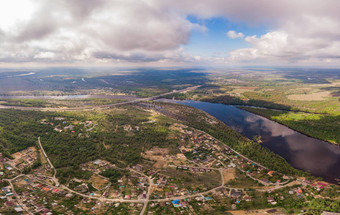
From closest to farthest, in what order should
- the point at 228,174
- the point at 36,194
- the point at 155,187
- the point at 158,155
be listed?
1. the point at 36,194
2. the point at 155,187
3. the point at 228,174
4. the point at 158,155

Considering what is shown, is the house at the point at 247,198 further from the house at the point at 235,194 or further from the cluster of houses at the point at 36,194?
the cluster of houses at the point at 36,194

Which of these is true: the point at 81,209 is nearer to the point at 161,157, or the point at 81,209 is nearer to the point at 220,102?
the point at 161,157

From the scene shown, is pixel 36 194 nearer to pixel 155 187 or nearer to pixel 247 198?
pixel 155 187

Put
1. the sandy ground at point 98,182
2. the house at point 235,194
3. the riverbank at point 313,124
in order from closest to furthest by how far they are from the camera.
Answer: the house at point 235,194 → the sandy ground at point 98,182 → the riverbank at point 313,124

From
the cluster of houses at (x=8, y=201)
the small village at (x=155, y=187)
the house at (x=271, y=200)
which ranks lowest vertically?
the house at (x=271, y=200)

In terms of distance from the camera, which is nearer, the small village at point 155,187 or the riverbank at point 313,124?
the small village at point 155,187

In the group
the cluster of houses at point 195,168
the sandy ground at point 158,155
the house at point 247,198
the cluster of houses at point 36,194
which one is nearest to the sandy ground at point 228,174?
the cluster of houses at point 195,168

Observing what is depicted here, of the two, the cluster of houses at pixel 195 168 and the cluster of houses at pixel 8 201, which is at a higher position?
the cluster of houses at pixel 8 201

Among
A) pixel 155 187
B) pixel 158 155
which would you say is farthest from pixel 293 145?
pixel 155 187

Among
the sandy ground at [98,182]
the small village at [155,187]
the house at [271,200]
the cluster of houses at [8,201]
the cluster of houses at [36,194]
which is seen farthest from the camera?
the sandy ground at [98,182]
